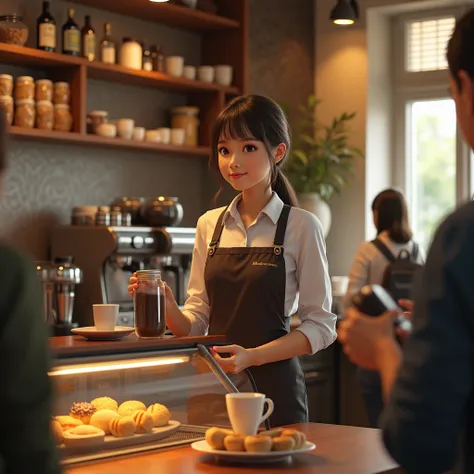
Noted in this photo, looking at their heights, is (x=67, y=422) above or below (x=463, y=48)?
below

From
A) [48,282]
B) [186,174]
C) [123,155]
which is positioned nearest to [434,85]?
[186,174]

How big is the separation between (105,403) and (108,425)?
0.17 feet

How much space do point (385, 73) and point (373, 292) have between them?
527 centimetres

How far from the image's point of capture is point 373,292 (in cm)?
137

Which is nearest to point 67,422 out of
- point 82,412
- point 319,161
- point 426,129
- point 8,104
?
point 82,412

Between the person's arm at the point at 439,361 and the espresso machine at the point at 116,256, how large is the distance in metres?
3.44

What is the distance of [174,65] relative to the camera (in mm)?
5383

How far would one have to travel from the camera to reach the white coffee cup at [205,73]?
5.55m

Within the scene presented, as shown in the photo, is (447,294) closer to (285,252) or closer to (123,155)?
(285,252)

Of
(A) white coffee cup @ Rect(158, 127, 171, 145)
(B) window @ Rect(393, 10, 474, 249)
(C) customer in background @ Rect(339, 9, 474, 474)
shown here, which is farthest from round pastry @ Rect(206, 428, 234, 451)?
(B) window @ Rect(393, 10, 474, 249)

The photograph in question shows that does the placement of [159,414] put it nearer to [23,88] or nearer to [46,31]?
[23,88]

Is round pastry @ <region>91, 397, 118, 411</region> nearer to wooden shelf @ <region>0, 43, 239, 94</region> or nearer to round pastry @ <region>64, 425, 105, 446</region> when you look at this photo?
round pastry @ <region>64, 425, 105, 446</region>

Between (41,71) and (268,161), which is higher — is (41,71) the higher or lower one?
the higher one

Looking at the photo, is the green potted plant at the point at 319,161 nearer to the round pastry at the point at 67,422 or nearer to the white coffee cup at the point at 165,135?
the white coffee cup at the point at 165,135
